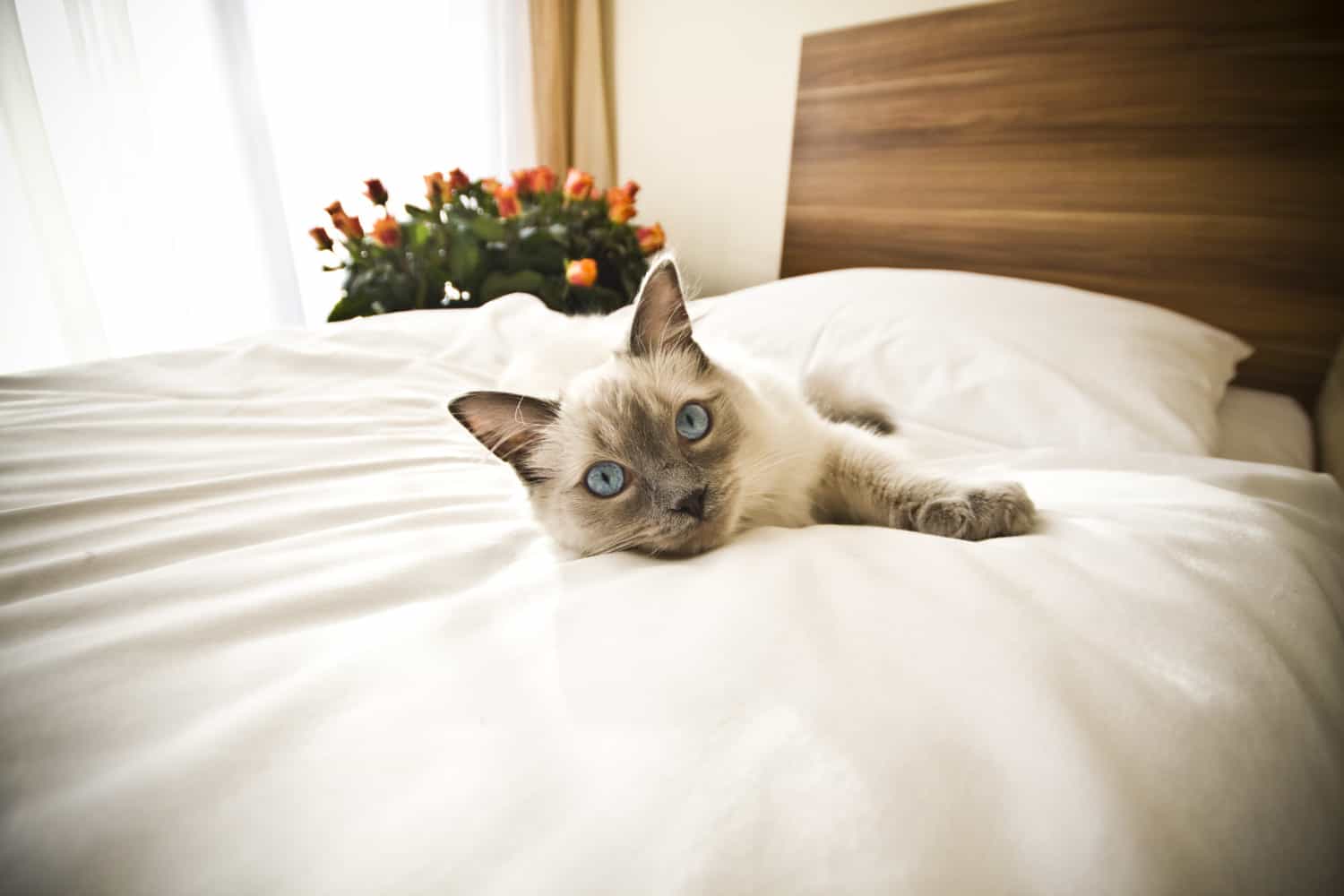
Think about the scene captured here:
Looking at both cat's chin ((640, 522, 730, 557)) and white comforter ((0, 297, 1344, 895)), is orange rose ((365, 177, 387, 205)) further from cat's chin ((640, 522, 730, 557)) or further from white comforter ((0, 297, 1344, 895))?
cat's chin ((640, 522, 730, 557))

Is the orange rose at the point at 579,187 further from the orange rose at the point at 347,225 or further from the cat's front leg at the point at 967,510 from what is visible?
the cat's front leg at the point at 967,510

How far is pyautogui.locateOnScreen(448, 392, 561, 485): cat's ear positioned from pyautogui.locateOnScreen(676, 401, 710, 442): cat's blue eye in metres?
0.20

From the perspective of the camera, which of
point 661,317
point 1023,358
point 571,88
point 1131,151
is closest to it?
point 661,317

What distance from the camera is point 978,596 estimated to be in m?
0.47

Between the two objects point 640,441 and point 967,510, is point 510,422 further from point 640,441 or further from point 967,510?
point 967,510

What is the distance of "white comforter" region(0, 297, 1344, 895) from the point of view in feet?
1.00

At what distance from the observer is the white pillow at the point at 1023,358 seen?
1056 mm

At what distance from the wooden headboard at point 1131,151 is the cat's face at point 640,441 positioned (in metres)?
1.38

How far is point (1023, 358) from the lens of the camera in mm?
1146

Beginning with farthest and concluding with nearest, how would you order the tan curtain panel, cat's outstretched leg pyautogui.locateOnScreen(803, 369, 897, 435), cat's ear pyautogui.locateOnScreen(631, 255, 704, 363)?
the tan curtain panel < cat's outstretched leg pyautogui.locateOnScreen(803, 369, 897, 435) < cat's ear pyautogui.locateOnScreen(631, 255, 704, 363)

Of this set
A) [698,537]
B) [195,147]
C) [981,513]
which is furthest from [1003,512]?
[195,147]

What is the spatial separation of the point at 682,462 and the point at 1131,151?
1667 mm

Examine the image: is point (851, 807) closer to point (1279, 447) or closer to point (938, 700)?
point (938, 700)

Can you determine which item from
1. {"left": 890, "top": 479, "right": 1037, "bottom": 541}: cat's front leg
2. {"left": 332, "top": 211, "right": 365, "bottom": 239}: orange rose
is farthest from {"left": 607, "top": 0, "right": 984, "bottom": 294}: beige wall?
{"left": 890, "top": 479, "right": 1037, "bottom": 541}: cat's front leg
